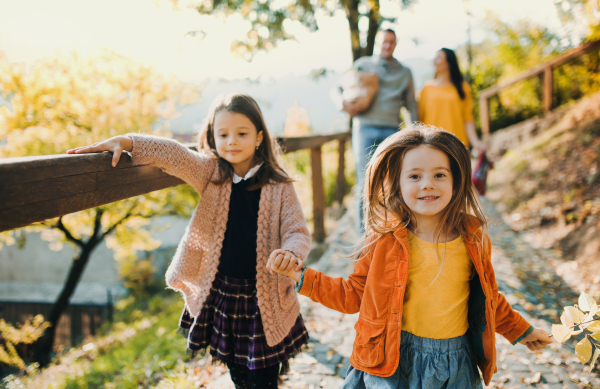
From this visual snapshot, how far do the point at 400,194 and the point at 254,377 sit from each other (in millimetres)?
1065

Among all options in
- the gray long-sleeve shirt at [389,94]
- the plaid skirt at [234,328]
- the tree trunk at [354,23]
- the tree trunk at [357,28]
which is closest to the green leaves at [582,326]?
the plaid skirt at [234,328]

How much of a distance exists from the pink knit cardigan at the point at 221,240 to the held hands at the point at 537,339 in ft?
2.94

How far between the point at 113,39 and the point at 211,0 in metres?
2.37

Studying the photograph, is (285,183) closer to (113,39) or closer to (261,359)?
(261,359)

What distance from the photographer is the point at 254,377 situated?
168 cm

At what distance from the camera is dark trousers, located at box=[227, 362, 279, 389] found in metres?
1.67

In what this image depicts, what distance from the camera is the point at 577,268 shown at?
3.60m

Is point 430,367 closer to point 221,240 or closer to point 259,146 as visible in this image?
point 221,240

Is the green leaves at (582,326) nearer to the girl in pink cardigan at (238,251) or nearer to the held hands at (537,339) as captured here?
the held hands at (537,339)

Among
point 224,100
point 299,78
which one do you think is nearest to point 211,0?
point 299,78

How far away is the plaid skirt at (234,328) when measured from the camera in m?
1.60

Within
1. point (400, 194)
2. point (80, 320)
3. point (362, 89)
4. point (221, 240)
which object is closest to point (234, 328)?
point (221, 240)

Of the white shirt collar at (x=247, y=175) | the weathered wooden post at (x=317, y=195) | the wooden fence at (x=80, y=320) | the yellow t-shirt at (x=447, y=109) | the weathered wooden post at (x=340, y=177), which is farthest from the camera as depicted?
the wooden fence at (x=80, y=320)

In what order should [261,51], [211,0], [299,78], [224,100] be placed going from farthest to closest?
1. [299,78]
2. [261,51]
3. [211,0]
4. [224,100]
